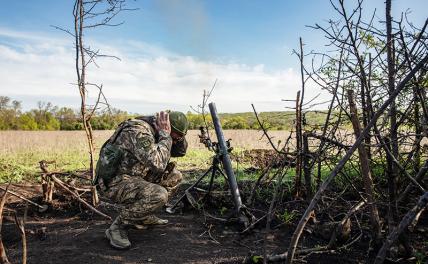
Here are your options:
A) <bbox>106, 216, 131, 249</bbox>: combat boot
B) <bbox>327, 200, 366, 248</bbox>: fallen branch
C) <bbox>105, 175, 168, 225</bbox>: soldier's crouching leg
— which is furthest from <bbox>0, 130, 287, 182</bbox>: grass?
<bbox>327, 200, 366, 248</bbox>: fallen branch

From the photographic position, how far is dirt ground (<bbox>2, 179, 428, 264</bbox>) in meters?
3.57

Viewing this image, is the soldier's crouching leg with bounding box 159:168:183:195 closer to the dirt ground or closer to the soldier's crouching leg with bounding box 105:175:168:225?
the dirt ground

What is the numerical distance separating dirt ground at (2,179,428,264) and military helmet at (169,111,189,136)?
1110mm

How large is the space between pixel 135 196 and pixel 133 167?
345mm

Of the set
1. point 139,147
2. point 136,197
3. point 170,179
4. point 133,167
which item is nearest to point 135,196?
point 136,197

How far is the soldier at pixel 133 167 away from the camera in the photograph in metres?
4.00

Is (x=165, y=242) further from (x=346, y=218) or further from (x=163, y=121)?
(x=346, y=218)

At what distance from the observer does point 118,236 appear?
3869 mm

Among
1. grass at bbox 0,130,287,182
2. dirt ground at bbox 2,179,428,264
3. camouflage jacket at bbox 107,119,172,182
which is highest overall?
camouflage jacket at bbox 107,119,172,182

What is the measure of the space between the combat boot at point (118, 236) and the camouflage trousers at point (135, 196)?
0.08 m

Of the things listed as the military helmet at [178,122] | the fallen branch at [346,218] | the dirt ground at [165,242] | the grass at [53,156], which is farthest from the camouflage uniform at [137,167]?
the grass at [53,156]

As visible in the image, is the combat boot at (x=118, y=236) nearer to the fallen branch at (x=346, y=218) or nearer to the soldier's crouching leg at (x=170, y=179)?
the soldier's crouching leg at (x=170, y=179)

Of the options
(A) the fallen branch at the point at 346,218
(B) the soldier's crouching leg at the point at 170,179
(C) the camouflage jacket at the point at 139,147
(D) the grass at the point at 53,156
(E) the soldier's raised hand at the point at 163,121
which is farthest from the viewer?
(D) the grass at the point at 53,156

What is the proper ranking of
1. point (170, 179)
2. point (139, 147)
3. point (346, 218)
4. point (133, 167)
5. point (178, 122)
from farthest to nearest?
point (170, 179) < point (178, 122) < point (133, 167) < point (139, 147) < point (346, 218)
